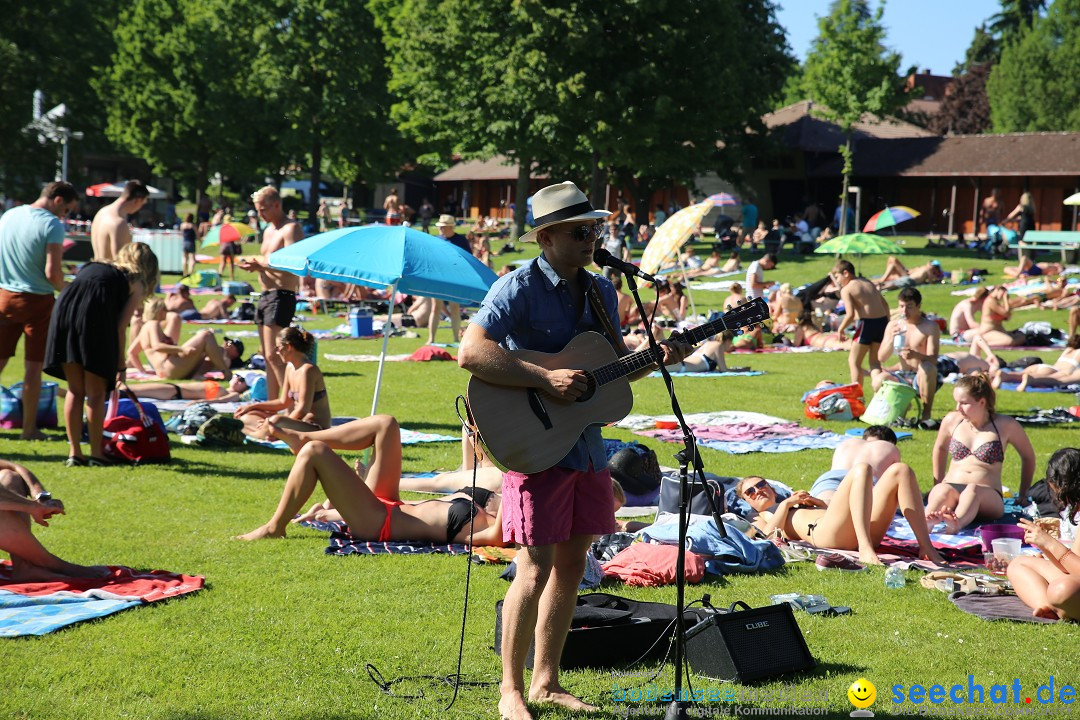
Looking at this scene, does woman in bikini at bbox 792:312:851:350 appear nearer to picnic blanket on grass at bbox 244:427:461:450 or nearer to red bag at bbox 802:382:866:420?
red bag at bbox 802:382:866:420

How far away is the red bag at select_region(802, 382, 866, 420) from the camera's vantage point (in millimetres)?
12883

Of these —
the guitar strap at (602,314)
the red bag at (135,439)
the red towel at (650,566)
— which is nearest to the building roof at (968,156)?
the red bag at (135,439)

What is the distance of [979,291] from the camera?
1942cm

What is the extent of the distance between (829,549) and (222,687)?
13.9 ft

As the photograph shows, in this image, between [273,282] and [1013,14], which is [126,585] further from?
[1013,14]

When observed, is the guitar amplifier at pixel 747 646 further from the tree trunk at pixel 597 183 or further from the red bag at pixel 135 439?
the tree trunk at pixel 597 183

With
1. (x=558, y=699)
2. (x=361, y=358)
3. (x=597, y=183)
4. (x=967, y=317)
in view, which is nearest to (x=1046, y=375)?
(x=967, y=317)

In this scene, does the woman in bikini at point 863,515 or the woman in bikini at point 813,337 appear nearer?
the woman in bikini at point 863,515

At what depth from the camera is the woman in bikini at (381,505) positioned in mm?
6910

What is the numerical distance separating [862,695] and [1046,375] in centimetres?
1174

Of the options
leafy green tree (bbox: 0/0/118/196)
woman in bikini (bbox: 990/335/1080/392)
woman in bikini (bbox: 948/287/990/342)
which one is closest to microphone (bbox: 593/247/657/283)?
woman in bikini (bbox: 990/335/1080/392)

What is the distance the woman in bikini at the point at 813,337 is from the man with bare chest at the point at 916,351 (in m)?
6.27

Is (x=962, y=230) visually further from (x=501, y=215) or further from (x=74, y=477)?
(x=74, y=477)

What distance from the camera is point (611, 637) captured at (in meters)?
5.05
